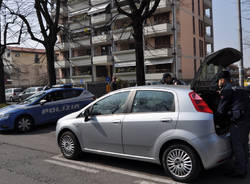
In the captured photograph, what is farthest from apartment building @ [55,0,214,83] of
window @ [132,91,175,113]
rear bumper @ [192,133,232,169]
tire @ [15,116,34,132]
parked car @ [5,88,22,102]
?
rear bumper @ [192,133,232,169]

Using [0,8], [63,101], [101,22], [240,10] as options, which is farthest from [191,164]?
[101,22]

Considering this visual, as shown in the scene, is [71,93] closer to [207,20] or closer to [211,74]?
[211,74]

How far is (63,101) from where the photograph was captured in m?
9.73

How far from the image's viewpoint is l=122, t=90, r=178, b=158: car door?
12.8 feet

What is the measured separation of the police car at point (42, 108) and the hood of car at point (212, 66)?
615 centimetres

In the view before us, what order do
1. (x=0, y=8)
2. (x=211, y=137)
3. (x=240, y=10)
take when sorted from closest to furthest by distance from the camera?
(x=211, y=137), (x=240, y=10), (x=0, y=8)

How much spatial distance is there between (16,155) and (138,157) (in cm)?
329

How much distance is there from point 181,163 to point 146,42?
30.2m

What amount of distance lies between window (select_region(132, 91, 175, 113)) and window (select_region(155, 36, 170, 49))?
93.5ft

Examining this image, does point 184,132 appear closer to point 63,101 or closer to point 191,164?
point 191,164

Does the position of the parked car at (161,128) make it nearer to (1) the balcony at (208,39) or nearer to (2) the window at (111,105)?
(2) the window at (111,105)

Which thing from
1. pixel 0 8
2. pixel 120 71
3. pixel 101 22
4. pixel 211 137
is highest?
pixel 101 22

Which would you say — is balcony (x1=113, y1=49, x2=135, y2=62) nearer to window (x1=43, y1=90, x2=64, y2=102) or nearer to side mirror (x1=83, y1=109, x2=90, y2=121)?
window (x1=43, y1=90, x2=64, y2=102)

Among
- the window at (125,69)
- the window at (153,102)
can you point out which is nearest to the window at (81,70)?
the window at (125,69)
